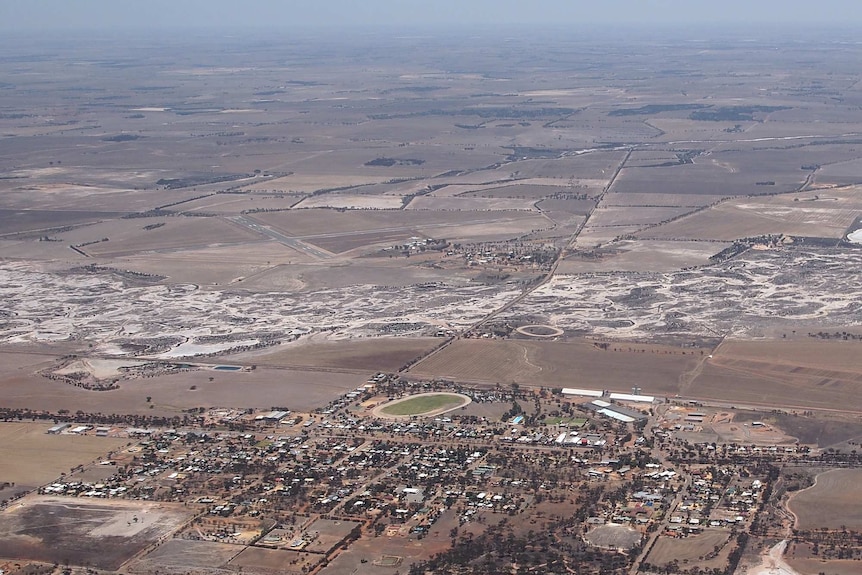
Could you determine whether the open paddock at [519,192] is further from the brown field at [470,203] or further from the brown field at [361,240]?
the brown field at [361,240]

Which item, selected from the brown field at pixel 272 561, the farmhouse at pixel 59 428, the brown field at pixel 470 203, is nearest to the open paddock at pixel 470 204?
the brown field at pixel 470 203

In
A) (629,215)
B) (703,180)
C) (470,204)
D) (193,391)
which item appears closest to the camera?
(193,391)

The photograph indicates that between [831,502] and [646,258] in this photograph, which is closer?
[831,502]

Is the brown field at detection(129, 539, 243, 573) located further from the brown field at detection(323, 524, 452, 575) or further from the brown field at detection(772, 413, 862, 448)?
the brown field at detection(772, 413, 862, 448)

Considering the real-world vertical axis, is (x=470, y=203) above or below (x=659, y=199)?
below

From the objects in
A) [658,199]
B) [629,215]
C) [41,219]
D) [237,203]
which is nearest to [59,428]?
[41,219]

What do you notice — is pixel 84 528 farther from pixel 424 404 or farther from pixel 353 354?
pixel 353 354

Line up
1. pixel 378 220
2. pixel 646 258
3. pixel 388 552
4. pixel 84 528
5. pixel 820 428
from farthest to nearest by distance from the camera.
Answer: pixel 378 220, pixel 646 258, pixel 820 428, pixel 84 528, pixel 388 552
